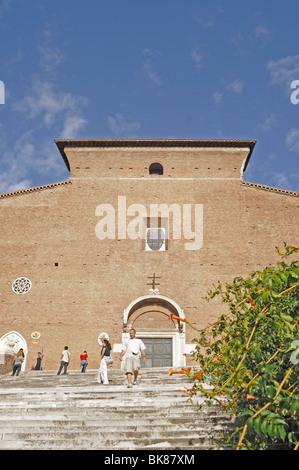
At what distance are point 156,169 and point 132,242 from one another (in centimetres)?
376

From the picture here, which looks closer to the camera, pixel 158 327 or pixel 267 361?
pixel 267 361

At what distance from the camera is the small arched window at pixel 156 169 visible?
1931cm

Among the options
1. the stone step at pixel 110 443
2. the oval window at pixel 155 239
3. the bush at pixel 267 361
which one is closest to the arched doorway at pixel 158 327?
the oval window at pixel 155 239

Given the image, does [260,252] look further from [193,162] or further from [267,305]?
[267,305]

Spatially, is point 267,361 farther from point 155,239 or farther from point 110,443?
point 155,239

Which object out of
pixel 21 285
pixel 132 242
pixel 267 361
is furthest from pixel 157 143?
pixel 267 361

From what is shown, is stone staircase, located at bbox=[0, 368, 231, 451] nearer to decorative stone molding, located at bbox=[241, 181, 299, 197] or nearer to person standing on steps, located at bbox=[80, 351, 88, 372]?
person standing on steps, located at bbox=[80, 351, 88, 372]

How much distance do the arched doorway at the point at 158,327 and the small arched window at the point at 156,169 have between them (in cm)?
568

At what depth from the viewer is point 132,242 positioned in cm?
1775

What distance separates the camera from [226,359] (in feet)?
10.1

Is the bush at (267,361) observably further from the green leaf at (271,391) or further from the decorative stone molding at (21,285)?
the decorative stone molding at (21,285)

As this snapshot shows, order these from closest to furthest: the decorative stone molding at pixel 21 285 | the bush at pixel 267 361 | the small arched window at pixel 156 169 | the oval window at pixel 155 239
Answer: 1. the bush at pixel 267 361
2. the decorative stone molding at pixel 21 285
3. the oval window at pixel 155 239
4. the small arched window at pixel 156 169

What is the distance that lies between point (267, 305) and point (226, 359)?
1.55 feet

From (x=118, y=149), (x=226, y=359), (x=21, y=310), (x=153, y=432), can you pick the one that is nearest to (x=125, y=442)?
(x=153, y=432)
